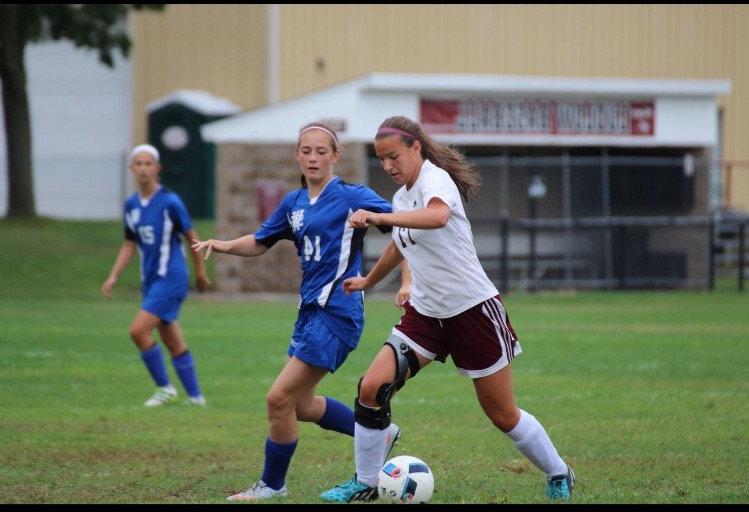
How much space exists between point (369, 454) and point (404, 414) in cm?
372

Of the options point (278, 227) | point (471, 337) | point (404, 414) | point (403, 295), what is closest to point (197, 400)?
point (404, 414)

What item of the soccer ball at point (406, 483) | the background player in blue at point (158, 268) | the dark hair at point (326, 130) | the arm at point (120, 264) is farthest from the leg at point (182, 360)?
the soccer ball at point (406, 483)

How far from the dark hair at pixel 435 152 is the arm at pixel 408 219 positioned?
0.50 m

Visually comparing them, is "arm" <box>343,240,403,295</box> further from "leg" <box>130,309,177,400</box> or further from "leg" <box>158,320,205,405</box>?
"leg" <box>158,320,205,405</box>

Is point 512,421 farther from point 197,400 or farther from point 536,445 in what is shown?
point 197,400

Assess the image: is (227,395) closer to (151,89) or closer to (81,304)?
(81,304)

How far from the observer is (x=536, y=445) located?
6.70m

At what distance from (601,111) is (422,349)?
21218 millimetres

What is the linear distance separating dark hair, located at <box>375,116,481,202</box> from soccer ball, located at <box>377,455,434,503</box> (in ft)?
4.71

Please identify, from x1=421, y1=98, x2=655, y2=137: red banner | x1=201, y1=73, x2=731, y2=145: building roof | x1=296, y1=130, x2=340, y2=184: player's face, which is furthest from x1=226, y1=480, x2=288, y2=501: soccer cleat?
x1=421, y1=98, x2=655, y2=137: red banner

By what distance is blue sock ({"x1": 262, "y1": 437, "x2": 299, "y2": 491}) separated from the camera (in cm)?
698

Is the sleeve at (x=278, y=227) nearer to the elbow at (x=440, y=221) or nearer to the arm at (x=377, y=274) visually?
the arm at (x=377, y=274)

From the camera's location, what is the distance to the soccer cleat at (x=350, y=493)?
6.71 meters

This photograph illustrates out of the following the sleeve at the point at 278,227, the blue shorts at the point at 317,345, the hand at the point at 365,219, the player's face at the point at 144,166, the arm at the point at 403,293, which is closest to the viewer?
the hand at the point at 365,219
